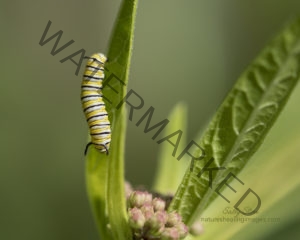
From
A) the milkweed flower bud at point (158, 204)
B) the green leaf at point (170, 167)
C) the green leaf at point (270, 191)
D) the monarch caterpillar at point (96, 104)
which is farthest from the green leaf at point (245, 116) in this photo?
the green leaf at point (170, 167)

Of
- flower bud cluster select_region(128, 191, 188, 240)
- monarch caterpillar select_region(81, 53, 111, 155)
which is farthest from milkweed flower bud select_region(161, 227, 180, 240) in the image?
monarch caterpillar select_region(81, 53, 111, 155)

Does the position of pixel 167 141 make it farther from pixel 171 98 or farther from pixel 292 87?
pixel 171 98

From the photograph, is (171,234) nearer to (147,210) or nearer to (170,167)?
(147,210)

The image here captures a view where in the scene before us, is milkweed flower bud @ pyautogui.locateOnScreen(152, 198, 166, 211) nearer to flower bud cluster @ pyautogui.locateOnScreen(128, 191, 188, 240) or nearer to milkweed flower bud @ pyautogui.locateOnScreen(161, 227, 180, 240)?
flower bud cluster @ pyautogui.locateOnScreen(128, 191, 188, 240)

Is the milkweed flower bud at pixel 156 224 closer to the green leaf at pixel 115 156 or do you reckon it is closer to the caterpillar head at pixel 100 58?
the green leaf at pixel 115 156

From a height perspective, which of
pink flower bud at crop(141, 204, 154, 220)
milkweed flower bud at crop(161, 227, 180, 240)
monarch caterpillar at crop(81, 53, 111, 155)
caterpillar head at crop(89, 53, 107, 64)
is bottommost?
milkweed flower bud at crop(161, 227, 180, 240)

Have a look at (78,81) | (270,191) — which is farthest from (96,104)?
(78,81)
